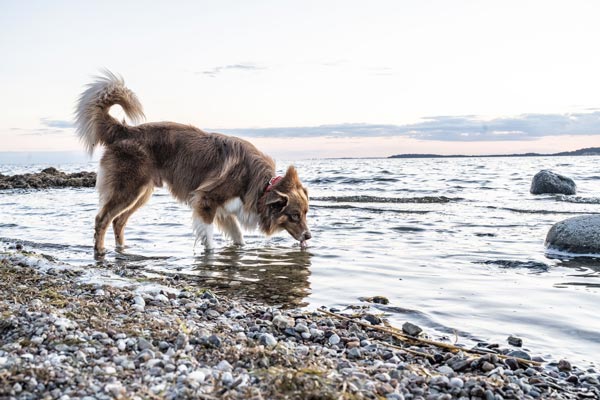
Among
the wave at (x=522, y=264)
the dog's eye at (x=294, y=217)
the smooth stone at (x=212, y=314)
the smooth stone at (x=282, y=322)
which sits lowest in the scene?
the wave at (x=522, y=264)

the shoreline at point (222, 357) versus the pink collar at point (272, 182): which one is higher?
the pink collar at point (272, 182)

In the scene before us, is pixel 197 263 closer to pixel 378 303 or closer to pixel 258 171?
pixel 258 171

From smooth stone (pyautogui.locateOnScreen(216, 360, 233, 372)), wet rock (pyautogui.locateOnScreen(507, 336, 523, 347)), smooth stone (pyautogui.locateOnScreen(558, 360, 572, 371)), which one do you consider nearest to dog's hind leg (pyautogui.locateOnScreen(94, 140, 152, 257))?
smooth stone (pyautogui.locateOnScreen(216, 360, 233, 372))

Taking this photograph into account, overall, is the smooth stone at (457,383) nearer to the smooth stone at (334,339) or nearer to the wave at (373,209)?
the smooth stone at (334,339)

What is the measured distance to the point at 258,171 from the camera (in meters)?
9.41

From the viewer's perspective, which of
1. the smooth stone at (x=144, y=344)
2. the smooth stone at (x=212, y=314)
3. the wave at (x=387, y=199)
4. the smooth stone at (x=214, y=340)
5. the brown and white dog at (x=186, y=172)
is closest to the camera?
the smooth stone at (x=144, y=344)

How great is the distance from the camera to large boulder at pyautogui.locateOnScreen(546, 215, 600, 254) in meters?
9.19

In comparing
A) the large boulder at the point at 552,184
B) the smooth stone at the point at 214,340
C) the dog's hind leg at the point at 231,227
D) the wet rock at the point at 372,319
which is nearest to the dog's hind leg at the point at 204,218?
the dog's hind leg at the point at 231,227

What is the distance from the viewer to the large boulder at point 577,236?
9.19 metres

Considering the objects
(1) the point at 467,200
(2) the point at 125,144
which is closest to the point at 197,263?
(2) the point at 125,144

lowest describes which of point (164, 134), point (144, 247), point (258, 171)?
point (144, 247)

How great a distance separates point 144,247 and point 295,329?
5.84 metres

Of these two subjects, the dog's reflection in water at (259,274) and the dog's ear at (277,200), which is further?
the dog's ear at (277,200)

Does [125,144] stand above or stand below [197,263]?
above
